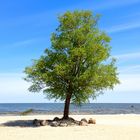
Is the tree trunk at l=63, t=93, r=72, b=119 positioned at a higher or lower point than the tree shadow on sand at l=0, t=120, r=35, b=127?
higher

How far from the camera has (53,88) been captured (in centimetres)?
3800

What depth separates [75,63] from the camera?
3712 cm

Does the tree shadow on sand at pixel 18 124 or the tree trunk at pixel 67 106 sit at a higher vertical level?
the tree trunk at pixel 67 106

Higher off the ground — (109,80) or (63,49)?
(63,49)

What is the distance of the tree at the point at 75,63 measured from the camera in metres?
36.8

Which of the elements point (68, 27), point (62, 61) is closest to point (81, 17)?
point (68, 27)

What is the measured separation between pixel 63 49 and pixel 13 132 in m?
11.1

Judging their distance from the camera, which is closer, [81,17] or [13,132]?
[13,132]

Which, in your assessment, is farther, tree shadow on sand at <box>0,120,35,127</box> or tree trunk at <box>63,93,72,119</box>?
tree trunk at <box>63,93,72,119</box>

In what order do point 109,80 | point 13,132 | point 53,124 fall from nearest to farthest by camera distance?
point 13,132
point 53,124
point 109,80

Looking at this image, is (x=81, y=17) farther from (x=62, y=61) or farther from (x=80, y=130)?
(x=80, y=130)

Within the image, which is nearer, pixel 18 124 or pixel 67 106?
pixel 18 124

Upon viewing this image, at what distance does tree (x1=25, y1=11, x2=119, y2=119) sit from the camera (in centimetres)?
3684

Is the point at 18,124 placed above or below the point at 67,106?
below
